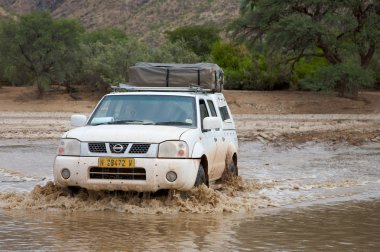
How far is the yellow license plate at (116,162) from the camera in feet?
34.0

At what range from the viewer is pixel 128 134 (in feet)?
34.6

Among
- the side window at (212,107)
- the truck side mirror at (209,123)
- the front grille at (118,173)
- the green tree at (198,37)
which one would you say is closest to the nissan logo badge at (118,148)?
the front grille at (118,173)

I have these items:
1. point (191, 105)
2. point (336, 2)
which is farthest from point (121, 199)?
point (336, 2)

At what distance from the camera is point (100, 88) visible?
49688 millimetres

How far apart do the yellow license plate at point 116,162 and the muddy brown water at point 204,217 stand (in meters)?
0.63

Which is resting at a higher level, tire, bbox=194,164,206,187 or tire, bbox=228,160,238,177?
tire, bbox=194,164,206,187

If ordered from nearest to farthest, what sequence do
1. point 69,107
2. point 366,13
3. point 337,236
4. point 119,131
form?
point 337,236 → point 119,131 → point 69,107 → point 366,13

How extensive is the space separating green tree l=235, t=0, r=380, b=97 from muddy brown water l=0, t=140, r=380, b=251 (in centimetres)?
2846

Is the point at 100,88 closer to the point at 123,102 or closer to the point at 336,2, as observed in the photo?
the point at 336,2

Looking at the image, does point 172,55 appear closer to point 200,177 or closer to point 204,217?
point 200,177

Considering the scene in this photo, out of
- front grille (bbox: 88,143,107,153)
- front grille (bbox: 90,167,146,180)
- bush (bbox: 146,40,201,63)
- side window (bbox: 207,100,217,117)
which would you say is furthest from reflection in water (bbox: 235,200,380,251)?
bush (bbox: 146,40,201,63)

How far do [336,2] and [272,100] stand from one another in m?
6.49

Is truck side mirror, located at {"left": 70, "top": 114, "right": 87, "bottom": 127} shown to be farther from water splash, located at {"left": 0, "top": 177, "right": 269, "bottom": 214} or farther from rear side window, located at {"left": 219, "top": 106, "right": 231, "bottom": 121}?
rear side window, located at {"left": 219, "top": 106, "right": 231, "bottom": 121}

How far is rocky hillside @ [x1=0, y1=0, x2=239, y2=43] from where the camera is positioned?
88438mm
